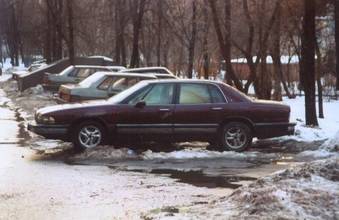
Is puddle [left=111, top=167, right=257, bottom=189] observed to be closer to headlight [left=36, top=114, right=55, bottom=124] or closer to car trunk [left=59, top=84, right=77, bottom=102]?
headlight [left=36, top=114, right=55, bottom=124]

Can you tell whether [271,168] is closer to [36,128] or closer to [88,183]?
[88,183]

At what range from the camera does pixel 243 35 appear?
30969mm

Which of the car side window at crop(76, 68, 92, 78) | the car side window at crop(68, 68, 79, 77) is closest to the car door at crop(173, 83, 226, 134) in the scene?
the car side window at crop(76, 68, 92, 78)

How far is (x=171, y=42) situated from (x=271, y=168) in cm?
3649

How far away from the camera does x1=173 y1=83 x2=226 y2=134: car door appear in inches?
532

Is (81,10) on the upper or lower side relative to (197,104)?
upper

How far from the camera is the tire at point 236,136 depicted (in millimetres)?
13781

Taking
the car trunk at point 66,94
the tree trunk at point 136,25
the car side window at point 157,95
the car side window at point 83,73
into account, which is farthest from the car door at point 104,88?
the tree trunk at point 136,25

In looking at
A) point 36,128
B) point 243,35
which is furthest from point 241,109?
point 243,35

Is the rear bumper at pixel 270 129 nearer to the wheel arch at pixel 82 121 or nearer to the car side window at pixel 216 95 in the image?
the car side window at pixel 216 95

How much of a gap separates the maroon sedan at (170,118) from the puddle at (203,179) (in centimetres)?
217

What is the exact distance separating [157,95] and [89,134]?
1587 mm

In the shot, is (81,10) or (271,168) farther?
(81,10)

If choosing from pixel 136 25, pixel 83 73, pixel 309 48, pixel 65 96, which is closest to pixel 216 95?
pixel 309 48
